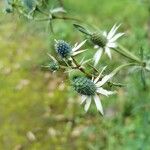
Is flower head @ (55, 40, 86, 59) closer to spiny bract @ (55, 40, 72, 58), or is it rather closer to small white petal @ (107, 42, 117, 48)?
spiny bract @ (55, 40, 72, 58)

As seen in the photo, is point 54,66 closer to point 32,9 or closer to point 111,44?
point 111,44

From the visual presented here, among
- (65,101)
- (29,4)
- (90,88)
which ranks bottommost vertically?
(65,101)

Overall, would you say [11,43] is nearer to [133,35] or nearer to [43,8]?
[133,35]

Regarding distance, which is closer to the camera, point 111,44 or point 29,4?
point 111,44

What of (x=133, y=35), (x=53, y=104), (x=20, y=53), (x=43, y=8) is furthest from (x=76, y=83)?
(x=20, y=53)

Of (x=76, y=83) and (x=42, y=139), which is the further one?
(x=42, y=139)

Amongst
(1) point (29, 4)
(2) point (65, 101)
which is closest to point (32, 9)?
(1) point (29, 4)

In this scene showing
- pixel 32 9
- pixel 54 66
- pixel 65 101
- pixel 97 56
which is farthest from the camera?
pixel 65 101
